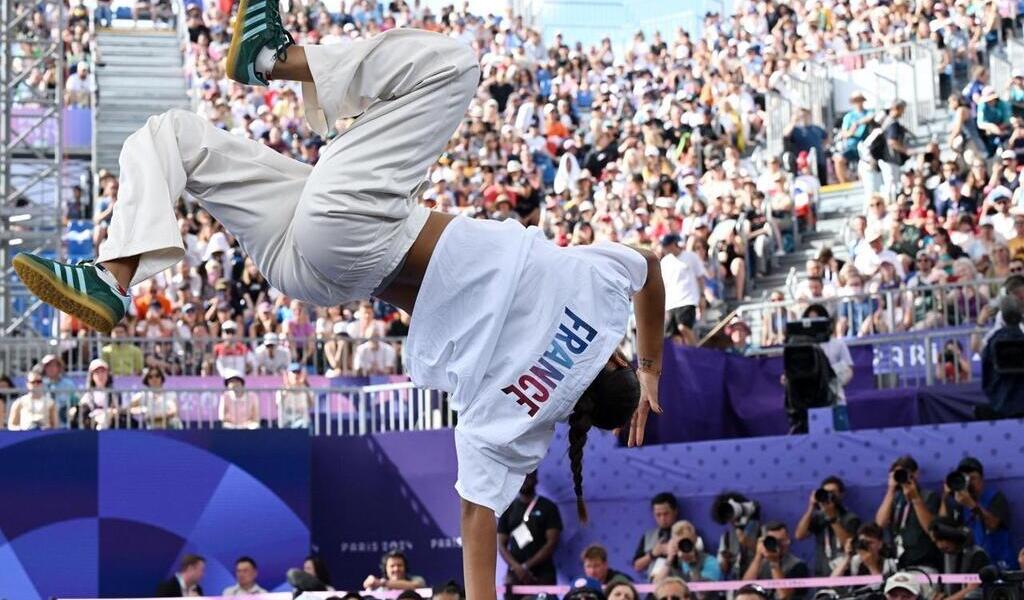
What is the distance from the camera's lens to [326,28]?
23.3 meters

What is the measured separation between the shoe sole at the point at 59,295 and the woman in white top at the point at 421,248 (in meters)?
0.30

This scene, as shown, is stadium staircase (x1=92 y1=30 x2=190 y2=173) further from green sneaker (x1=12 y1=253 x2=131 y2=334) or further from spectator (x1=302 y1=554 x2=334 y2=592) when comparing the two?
green sneaker (x1=12 y1=253 x2=131 y2=334)

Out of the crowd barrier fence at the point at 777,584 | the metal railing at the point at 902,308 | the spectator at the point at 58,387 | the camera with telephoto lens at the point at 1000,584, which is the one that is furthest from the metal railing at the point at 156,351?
the camera with telephoto lens at the point at 1000,584

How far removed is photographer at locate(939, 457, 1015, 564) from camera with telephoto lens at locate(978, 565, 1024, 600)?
259 cm

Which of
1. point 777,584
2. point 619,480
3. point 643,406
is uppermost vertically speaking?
point 643,406

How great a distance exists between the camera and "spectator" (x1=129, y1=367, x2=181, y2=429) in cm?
1323

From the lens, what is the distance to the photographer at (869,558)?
10.1 metres

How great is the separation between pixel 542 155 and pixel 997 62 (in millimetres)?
5338

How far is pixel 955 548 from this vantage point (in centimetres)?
976

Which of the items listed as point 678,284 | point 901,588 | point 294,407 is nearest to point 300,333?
point 294,407

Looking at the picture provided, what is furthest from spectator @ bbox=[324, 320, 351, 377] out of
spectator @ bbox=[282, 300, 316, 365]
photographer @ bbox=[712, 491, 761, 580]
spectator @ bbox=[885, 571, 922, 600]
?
spectator @ bbox=[885, 571, 922, 600]

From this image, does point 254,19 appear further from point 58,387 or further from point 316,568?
point 58,387

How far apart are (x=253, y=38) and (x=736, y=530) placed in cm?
718

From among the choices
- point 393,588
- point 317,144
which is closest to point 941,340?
point 393,588
